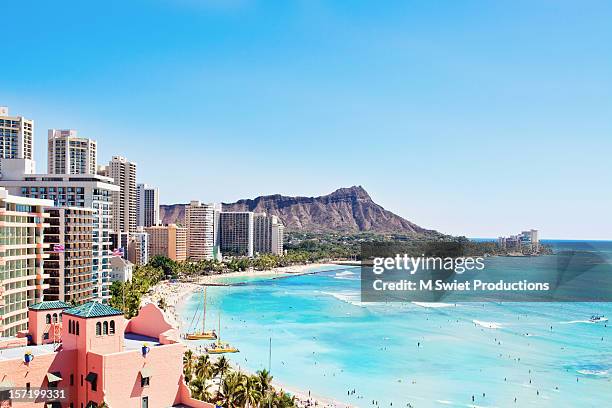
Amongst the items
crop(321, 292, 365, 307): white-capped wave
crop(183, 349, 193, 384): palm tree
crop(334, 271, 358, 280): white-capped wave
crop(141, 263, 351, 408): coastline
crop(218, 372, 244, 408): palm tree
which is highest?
crop(183, 349, 193, 384): palm tree

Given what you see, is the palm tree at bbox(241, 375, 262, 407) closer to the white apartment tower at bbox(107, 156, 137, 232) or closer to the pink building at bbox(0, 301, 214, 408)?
the pink building at bbox(0, 301, 214, 408)

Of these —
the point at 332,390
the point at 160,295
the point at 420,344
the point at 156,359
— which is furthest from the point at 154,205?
the point at 156,359

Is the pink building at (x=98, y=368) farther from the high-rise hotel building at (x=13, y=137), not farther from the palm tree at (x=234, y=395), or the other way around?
the high-rise hotel building at (x=13, y=137)

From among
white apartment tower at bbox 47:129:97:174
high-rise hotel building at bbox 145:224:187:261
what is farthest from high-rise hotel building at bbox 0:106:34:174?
high-rise hotel building at bbox 145:224:187:261

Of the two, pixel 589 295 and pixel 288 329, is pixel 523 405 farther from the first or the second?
pixel 589 295

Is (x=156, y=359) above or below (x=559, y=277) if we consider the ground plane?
above

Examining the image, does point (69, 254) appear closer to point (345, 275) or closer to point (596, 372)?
point (596, 372)
